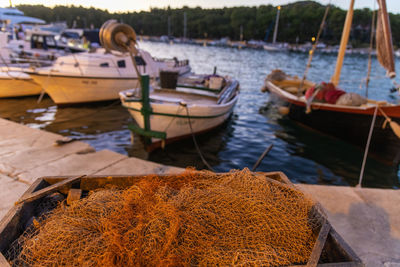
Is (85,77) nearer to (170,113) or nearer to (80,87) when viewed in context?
(80,87)

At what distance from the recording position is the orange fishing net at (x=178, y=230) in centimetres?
197

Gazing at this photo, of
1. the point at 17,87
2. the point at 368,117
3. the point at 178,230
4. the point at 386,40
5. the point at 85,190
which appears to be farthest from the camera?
the point at 17,87

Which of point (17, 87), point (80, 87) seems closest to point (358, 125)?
point (80, 87)

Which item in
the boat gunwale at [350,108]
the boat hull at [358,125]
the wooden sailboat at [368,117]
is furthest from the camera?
the boat hull at [358,125]

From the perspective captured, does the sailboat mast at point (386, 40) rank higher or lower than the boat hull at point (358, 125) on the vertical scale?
higher

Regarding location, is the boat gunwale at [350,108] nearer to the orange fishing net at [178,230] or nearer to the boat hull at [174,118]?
the boat hull at [174,118]

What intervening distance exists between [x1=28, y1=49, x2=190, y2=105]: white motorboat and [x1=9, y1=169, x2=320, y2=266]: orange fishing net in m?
11.0

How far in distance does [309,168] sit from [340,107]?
2.96 meters

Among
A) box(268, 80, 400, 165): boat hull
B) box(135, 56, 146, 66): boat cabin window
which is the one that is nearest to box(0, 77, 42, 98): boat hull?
box(135, 56, 146, 66): boat cabin window

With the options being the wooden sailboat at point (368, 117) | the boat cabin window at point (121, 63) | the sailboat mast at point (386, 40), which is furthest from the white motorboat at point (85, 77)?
the sailboat mast at point (386, 40)

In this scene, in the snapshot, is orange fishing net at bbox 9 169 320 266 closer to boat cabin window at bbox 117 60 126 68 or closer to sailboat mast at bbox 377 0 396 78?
sailboat mast at bbox 377 0 396 78

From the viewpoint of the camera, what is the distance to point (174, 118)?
838 cm

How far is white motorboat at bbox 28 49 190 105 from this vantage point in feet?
41.8

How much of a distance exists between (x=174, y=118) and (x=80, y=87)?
7.81 meters
